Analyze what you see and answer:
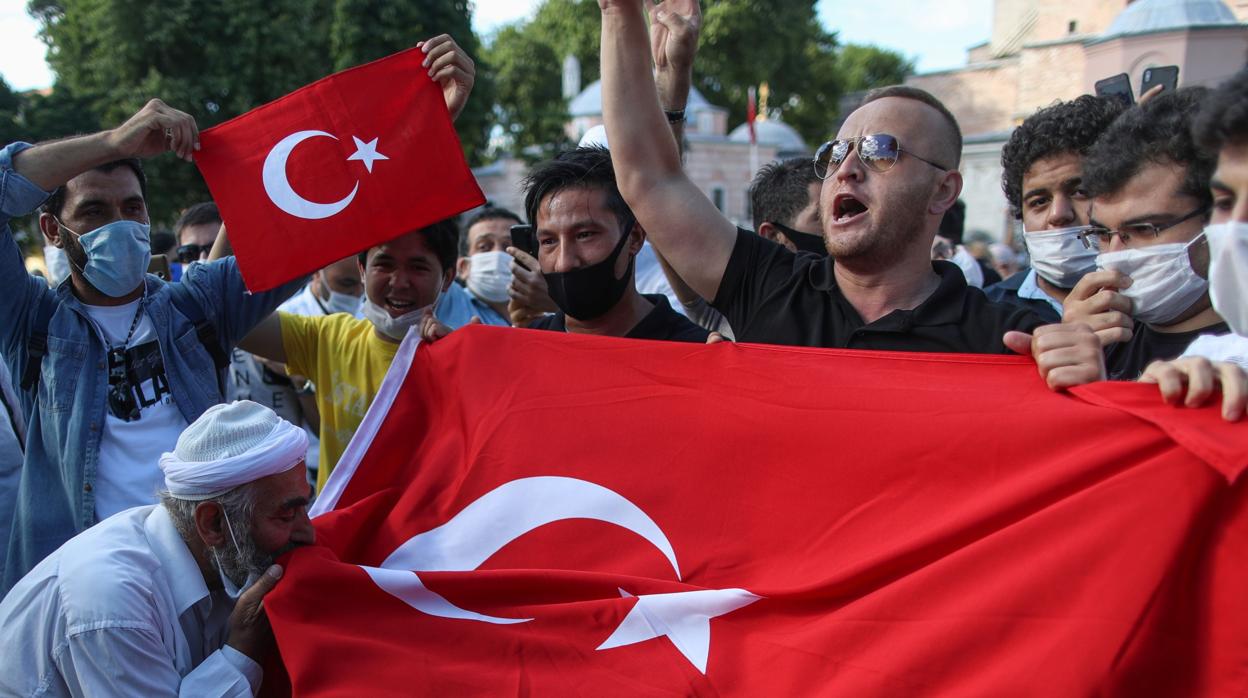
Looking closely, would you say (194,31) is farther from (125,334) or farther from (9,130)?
(125,334)

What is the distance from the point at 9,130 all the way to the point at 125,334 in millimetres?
28052

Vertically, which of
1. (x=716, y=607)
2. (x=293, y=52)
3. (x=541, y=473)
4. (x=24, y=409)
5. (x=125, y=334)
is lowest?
(x=716, y=607)

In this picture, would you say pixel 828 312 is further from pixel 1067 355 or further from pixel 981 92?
pixel 981 92

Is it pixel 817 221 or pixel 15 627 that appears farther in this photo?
pixel 817 221

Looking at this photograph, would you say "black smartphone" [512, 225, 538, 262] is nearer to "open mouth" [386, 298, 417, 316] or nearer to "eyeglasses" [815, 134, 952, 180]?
"open mouth" [386, 298, 417, 316]

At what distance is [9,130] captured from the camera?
2619cm

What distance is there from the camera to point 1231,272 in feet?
6.13

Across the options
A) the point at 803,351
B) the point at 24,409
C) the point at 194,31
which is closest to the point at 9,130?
the point at 194,31

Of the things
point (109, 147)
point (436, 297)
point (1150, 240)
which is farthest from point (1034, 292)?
point (109, 147)

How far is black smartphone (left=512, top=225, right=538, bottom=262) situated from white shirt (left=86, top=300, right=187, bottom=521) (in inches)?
58.3

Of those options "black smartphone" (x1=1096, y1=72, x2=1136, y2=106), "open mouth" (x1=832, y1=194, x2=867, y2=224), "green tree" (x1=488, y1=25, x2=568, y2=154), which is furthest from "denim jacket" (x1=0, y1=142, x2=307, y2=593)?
"green tree" (x1=488, y1=25, x2=568, y2=154)

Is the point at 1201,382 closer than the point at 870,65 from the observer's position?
Yes

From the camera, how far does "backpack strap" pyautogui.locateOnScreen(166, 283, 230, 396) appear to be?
138 inches

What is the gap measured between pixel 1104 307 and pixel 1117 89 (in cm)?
220
